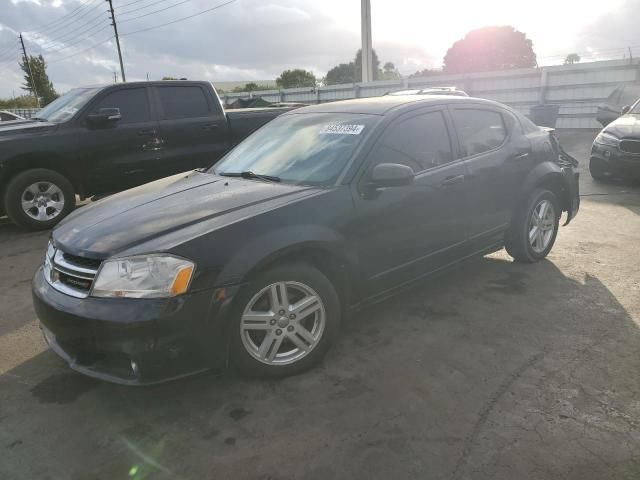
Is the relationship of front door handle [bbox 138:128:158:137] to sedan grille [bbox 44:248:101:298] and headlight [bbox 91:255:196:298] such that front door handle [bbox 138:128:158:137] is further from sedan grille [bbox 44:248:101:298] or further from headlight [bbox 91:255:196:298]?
headlight [bbox 91:255:196:298]

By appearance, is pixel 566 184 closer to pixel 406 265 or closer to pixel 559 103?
pixel 406 265

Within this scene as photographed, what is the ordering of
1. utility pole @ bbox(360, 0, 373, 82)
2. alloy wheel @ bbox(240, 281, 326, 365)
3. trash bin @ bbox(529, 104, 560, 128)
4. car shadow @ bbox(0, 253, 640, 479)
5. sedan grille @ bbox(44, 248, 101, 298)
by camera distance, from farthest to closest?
utility pole @ bbox(360, 0, 373, 82)
trash bin @ bbox(529, 104, 560, 128)
alloy wheel @ bbox(240, 281, 326, 365)
sedan grille @ bbox(44, 248, 101, 298)
car shadow @ bbox(0, 253, 640, 479)

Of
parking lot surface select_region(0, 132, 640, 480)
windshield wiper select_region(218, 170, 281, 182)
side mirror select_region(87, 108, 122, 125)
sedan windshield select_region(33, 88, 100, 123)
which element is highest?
sedan windshield select_region(33, 88, 100, 123)

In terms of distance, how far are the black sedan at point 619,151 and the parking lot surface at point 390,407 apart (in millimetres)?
4886

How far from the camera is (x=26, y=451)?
2.40m

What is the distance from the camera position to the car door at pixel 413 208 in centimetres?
322

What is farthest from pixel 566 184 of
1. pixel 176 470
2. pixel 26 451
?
pixel 26 451

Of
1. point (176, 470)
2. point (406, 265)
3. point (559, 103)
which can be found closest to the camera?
point (176, 470)

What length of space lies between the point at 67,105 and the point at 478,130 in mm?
Result: 5562

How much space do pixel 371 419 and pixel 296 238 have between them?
104cm

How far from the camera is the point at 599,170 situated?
843 cm

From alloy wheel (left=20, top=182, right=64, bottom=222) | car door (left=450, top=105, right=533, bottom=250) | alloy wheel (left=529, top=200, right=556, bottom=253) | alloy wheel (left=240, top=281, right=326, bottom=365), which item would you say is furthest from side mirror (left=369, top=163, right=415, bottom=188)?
alloy wheel (left=20, top=182, right=64, bottom=222)

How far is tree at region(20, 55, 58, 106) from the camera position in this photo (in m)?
53.9

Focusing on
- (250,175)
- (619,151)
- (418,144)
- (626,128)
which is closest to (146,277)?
(250,175)
